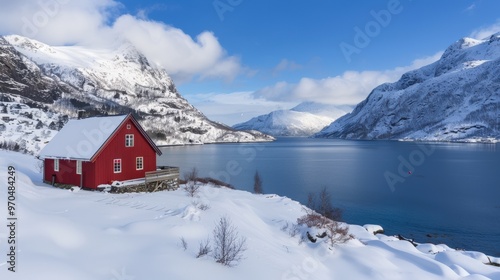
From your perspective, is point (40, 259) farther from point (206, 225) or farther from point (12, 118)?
point (12, 118)

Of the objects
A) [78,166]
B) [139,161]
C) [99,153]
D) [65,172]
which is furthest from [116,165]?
[65,172]

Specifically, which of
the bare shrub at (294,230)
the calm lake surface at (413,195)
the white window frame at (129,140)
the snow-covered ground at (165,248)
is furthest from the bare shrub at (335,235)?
the white window frame at (129,140)

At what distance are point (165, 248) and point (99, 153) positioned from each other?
68.1 feet

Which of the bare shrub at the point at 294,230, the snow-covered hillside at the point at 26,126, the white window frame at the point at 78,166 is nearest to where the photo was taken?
the bare shrub at the point at 294,230

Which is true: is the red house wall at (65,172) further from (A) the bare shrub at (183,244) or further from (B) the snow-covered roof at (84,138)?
(A) the bare shrub at (183,244)

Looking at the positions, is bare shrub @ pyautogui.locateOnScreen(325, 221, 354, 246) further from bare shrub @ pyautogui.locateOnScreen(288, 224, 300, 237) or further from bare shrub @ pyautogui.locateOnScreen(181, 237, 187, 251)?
bare shrub @ pyautogui.locateOnScreen(181, 237, 187, 251)

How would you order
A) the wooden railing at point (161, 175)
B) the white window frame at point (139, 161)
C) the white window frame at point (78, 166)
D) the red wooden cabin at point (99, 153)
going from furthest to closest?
the white window frame at point (139, 161) → the wooden railing at point (161, 175) → the white window frame at point (78, 166) → the red wooden cabin at point (99, 153)

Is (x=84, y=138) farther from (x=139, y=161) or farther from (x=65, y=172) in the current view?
(x=139, y=161)

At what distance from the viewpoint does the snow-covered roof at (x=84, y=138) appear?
34.1 m

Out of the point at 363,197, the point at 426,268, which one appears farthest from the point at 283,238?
the point at 363,197

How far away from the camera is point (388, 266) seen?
2198cm

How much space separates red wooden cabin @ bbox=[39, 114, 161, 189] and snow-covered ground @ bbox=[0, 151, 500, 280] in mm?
3299

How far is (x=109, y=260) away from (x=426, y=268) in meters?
20.1

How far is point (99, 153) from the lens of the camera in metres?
33.2
